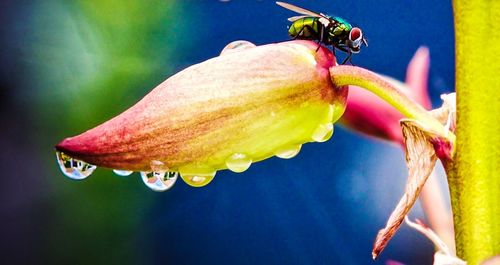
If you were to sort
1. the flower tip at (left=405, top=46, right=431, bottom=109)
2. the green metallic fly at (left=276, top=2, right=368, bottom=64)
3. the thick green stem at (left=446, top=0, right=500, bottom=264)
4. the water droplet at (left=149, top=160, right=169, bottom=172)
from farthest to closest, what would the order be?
the flower tip at (left=405, top=46, right=431, bottom=109), the green metallic fly at (left=276, top=2, right=368, bottom=64), the water droplet at (left=149, top=160, right=169, bottom=172), the thick green stem at (left=446, top=0, right=500, bottom=264)

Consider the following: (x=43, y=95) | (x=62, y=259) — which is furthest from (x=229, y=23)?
(x=62, y=259)

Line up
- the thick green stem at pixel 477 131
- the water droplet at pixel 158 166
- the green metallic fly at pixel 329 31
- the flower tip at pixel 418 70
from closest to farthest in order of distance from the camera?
1. the thick green stem at pixel 477 131
2. the water droplet at pixel 158 166
3. the green metallic fly at pixel 329 31
4. the flower tip at pixel 418 70

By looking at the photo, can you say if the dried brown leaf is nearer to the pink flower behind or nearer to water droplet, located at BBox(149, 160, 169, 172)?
water droplet, located at BBox(149, 160, 169, 172)

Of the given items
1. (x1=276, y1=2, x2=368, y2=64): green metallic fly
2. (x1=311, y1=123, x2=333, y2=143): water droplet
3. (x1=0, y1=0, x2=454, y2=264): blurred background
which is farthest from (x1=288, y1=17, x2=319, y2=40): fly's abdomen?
(x1=0, y1=0, x2=454, y2=264): blurred background

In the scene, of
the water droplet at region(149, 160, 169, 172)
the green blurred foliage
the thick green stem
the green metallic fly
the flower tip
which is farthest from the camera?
the green blurred foliage

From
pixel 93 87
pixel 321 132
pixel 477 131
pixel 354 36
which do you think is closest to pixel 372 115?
pixel 354 36

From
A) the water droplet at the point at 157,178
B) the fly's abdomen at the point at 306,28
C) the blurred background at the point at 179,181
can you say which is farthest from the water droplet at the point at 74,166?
the blurred background at the point at 179,181

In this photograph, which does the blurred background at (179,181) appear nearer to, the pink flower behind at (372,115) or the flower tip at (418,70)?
the flower tip at (418,70)
